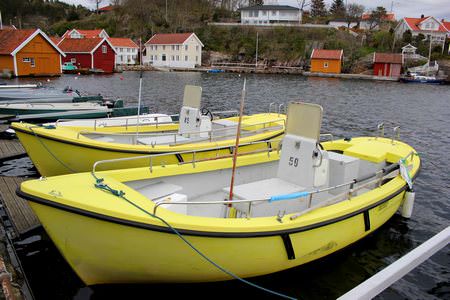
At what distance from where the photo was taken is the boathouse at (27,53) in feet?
139

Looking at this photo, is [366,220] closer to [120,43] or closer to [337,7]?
[120,43]

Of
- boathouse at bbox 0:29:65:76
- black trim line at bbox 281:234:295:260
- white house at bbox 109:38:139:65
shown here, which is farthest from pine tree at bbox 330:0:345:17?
black trim line at bbox 281:234:295:260

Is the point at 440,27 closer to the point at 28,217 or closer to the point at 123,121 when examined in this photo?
the point at 123,121

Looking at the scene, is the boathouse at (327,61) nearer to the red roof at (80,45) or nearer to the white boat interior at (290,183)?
the red roof at (80,45)

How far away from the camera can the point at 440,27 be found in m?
83.0

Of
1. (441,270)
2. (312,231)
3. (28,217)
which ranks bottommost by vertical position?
(441,270)

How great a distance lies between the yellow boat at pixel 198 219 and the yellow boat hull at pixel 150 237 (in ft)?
0.05

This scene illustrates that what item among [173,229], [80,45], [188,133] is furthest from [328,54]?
[173,229]

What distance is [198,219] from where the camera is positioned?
18.5ft

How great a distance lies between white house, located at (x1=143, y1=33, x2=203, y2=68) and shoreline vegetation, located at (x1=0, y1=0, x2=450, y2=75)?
5.06m

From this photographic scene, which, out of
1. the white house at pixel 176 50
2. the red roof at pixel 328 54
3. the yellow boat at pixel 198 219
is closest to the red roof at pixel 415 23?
the red roof at pixel 328 54

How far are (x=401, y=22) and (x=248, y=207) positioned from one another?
3771 inches

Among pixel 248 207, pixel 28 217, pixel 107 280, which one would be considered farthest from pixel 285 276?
pixel 28 217

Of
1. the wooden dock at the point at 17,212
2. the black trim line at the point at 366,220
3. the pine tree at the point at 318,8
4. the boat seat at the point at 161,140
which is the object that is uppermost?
the pine tree at the point at 318,8
